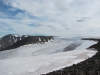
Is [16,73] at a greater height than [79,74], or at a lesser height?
lesser

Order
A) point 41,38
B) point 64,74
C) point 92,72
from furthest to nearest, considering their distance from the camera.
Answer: point 41,38 < point 64,74 < point 92,72

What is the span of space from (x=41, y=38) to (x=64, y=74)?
152 metres

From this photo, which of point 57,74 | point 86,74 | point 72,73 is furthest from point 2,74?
point 86,74

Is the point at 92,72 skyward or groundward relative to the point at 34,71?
skyward

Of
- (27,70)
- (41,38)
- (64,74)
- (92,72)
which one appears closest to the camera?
(92,72)

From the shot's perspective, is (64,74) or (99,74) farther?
(64,74)

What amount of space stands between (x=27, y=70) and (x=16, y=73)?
80.0 inches

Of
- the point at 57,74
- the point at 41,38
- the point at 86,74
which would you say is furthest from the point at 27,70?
the point at 41,38

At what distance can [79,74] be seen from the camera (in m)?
17.7

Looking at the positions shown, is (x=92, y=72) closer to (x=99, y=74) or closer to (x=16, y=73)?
(x=99, y=74)

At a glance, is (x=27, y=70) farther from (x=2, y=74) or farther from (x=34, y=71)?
(x=2, y=74)

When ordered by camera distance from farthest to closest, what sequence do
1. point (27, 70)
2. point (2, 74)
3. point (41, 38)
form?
1. point (41, 38)
2. point (27, 70)
3. point (2, 74)

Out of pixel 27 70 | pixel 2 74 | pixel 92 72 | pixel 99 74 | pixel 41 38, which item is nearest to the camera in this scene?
pixel 99 74

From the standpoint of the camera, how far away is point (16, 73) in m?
24.9
